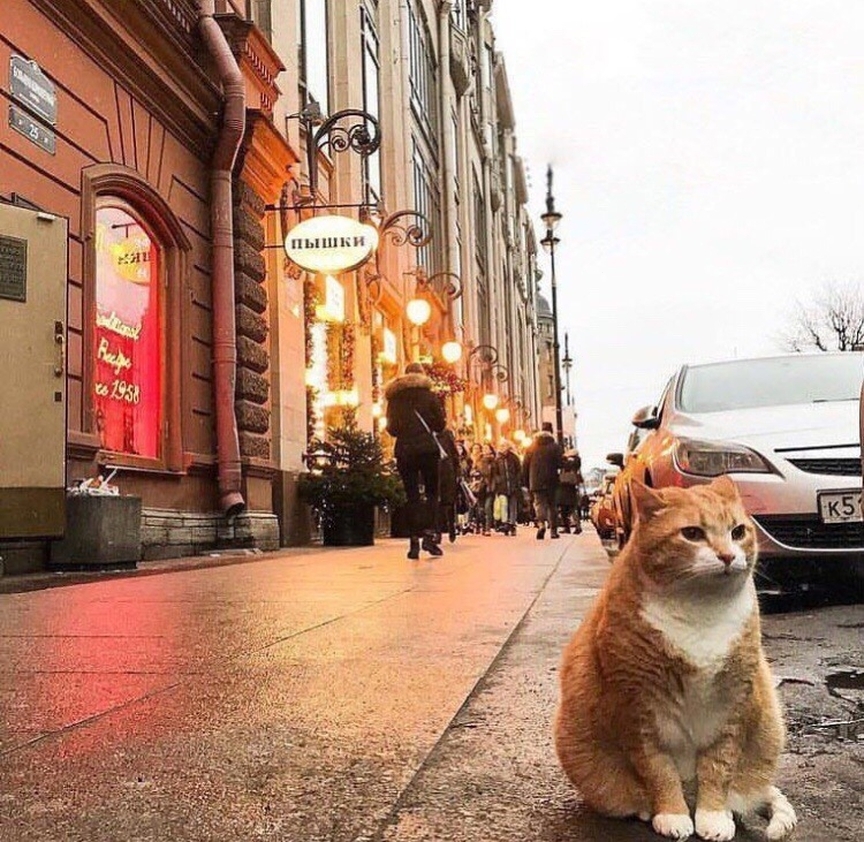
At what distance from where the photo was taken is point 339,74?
19.5 meters

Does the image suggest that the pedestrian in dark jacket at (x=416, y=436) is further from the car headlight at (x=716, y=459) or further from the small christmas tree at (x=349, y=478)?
the car headlight at (x=716, y=459)

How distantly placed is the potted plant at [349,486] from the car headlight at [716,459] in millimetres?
8146

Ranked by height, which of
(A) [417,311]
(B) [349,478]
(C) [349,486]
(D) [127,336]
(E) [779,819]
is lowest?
(E) [779,819]

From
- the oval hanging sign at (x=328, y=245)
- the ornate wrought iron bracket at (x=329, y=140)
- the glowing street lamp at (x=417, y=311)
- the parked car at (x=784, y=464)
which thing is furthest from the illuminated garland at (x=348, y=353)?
the parked car at (x=784, y=464)

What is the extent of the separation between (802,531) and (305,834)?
4380 millimetres

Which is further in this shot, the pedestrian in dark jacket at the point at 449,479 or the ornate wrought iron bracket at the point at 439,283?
→ the ornate wrought iron bracket at the point at 439,283

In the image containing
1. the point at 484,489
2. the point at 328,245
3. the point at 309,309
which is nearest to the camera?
the point at 328,245

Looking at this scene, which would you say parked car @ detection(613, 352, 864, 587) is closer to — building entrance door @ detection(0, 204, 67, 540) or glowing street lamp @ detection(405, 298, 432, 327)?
building entrance door @ detection(0, 204, 67, 540)

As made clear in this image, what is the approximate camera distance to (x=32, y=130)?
8.46m

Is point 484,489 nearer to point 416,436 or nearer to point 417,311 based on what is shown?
point 417,311

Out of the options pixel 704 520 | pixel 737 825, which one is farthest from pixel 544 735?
pixel 704 520

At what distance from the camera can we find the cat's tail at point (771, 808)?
1803 mm

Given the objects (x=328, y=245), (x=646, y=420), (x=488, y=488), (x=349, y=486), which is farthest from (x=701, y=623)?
(x=488, y=488)

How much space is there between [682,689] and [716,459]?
4.28 m
